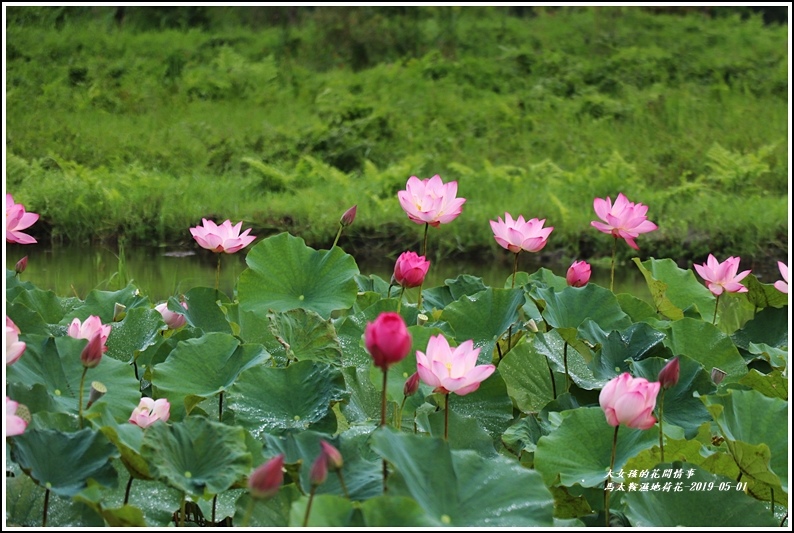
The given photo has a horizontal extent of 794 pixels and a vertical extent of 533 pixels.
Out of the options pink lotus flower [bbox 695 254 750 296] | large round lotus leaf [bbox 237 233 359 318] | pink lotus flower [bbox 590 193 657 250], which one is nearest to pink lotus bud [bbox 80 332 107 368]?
large round lotus leaf [bbox 237 233 359 318]

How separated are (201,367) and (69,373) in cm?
14

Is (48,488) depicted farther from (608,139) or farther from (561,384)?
(608,139)

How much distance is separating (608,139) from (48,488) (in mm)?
6765

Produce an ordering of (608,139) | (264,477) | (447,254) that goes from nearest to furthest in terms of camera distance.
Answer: (264,477)
(447,254)
(608,139)

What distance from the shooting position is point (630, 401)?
831 mm

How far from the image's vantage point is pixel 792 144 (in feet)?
3.90

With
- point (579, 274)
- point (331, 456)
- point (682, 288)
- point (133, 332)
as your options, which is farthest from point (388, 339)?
point (682, 288)

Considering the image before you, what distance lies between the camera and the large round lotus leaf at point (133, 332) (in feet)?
3.84

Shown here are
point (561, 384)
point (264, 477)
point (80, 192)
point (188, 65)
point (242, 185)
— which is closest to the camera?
point (264, 477)

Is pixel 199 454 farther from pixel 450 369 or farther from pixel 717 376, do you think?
pixel 717 376

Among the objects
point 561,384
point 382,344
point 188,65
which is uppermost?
point 382,344

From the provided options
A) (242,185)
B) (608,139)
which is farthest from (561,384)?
(608,139)

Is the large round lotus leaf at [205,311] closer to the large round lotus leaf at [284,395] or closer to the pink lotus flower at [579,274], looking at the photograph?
the large round lotus leaf at [284,395]

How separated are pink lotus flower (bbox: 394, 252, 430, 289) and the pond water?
186cm
